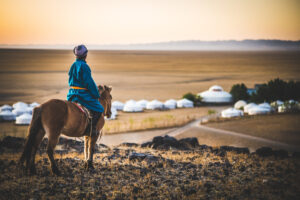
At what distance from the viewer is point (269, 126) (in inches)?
1028

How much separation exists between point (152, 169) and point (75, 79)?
306cm

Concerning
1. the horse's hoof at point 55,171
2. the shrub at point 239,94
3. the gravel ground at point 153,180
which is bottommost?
the gravel ground at point 153,180

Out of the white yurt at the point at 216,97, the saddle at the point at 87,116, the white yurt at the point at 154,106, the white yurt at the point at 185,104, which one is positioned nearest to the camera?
the saddle at the point at 87,116

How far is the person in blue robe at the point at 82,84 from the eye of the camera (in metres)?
7.60

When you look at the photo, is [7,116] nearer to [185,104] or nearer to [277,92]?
[185,104]

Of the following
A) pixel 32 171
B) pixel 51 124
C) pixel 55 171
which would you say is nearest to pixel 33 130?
pixel 51 124

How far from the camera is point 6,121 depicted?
32406 mm

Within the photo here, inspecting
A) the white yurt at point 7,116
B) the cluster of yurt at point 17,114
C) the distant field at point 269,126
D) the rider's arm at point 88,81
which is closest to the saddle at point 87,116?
the rider's arm at point 88,81

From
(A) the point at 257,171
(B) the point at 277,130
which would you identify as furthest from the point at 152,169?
(B) the point at 277,130

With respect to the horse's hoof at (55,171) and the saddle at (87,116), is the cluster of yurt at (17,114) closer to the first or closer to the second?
the saddle at (87,116)

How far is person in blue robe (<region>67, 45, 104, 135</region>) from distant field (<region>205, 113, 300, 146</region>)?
56.6ft

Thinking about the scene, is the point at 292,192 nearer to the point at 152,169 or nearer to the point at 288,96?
the point at 152,169

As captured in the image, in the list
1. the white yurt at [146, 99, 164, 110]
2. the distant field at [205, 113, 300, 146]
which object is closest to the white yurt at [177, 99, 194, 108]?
the white yurt at [146, 99, 164, 110]

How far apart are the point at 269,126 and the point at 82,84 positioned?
21639 millimetres
